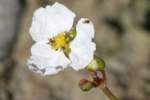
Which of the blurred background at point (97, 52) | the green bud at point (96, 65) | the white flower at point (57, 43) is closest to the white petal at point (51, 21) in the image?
the white flower at point (57, 43)

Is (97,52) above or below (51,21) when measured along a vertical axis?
below

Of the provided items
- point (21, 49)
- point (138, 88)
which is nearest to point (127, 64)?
point (138, 88)

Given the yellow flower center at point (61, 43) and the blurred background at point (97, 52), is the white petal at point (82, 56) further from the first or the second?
the blurred background at point (97, 52)

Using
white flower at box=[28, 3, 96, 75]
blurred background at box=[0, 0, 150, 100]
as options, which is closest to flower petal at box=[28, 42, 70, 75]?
white flower at box=[28, 3, 96, 75]

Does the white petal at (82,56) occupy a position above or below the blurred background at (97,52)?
above

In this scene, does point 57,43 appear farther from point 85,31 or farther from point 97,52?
point 97,52

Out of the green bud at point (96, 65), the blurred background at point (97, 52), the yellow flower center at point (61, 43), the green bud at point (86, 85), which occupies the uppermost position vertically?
the yellow flower center at point (61, 43)

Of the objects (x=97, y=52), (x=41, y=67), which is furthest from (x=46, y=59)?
(x=97, y=52)
